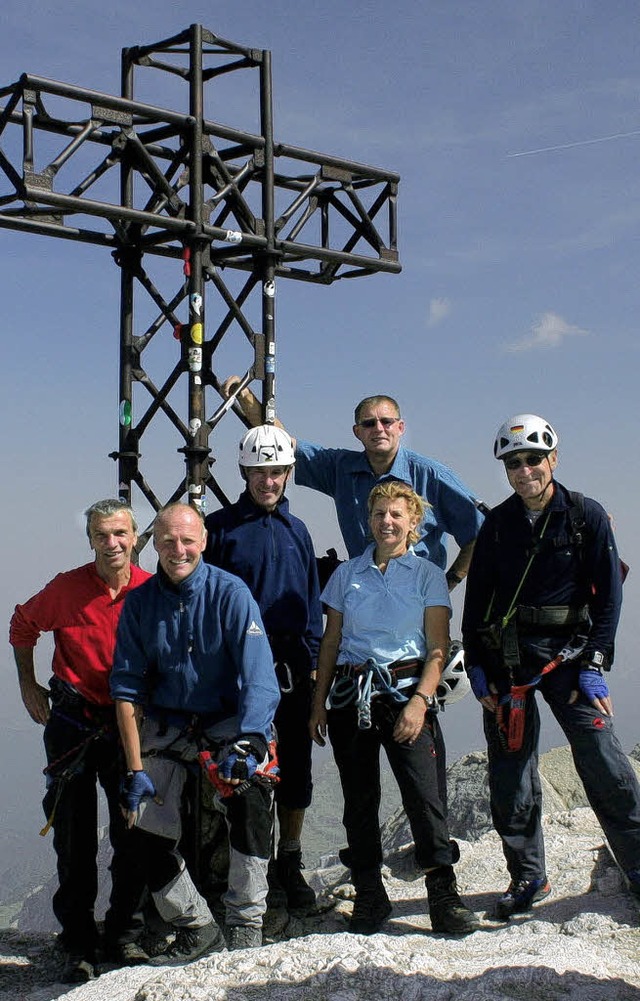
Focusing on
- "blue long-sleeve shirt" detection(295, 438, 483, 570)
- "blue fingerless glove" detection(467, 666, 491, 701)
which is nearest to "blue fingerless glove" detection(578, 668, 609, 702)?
"blue fingerless glove" detection(467, 666, 491, 701)

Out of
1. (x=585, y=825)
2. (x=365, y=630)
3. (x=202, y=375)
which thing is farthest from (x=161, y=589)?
(x=585, y=825)

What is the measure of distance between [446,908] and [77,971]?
227 cm

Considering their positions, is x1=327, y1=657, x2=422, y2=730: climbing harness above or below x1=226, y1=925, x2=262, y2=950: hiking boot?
above

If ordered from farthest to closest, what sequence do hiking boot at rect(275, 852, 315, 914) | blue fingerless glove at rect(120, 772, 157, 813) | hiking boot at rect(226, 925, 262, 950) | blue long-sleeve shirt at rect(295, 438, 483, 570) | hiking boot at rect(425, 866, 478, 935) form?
1. blue long-sleeve shirt at rect(295, 438, 483, 570)
2. hiking boot at rect(275, 852, 315, 914)
3. hiking boot at rect(425, 866, 478, 935)
4. blue fingerless glove at rect(120, 772, 157, 813)
5. hiking boot at rect(226, 925, 262, 950)

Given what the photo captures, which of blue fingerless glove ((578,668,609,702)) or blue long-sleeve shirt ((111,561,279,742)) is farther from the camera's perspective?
blue fingerless glove ((578,668,609,702))

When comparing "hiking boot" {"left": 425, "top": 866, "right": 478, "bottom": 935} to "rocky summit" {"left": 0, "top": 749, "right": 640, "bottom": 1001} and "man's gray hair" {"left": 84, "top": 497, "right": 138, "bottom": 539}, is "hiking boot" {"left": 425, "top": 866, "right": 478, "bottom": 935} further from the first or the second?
"man's gray hair" {"left": 84, "top": 497, "right": 138, "bottom": 539}

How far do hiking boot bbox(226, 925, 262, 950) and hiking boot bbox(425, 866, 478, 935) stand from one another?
107 cm

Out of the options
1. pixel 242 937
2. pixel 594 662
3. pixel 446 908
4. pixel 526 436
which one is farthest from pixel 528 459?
pixel 242 937

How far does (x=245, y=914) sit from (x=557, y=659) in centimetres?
232

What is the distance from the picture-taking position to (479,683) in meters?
5.82

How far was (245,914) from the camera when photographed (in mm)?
5188

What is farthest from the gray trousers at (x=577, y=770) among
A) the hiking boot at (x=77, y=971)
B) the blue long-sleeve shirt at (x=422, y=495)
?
the hiking boot at (x=77, y=971)

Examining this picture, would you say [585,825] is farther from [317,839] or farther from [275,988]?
[317,839]

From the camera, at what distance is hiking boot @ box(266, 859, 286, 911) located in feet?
20.3
